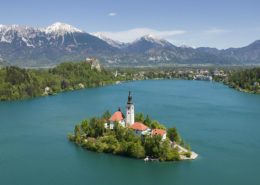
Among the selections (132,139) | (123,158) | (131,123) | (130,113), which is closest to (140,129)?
(132,139)

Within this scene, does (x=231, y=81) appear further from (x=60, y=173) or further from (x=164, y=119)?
(x=60, y=173)

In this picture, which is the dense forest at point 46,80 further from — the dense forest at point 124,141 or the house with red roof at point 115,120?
the house with red roof at point 115,120

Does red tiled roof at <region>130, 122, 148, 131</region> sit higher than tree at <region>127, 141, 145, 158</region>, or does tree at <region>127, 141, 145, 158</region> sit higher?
red tiled roof at <region>130, 122, 148, 131</region>

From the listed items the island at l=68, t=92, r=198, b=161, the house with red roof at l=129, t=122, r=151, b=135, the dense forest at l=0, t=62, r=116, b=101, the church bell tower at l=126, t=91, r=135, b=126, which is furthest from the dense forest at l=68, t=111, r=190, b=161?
the dense forest at l=0, t=62, r=116, b=101

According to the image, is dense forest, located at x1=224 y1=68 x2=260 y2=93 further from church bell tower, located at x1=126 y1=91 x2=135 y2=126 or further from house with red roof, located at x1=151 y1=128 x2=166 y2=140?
house with red roof, located at x1=151 y1=128 x2=166 y2=140

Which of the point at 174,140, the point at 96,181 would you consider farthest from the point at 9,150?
the point at 174,140

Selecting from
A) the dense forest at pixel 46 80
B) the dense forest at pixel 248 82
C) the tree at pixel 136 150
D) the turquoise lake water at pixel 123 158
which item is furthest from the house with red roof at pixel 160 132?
the dense forest at pixel 248 82
